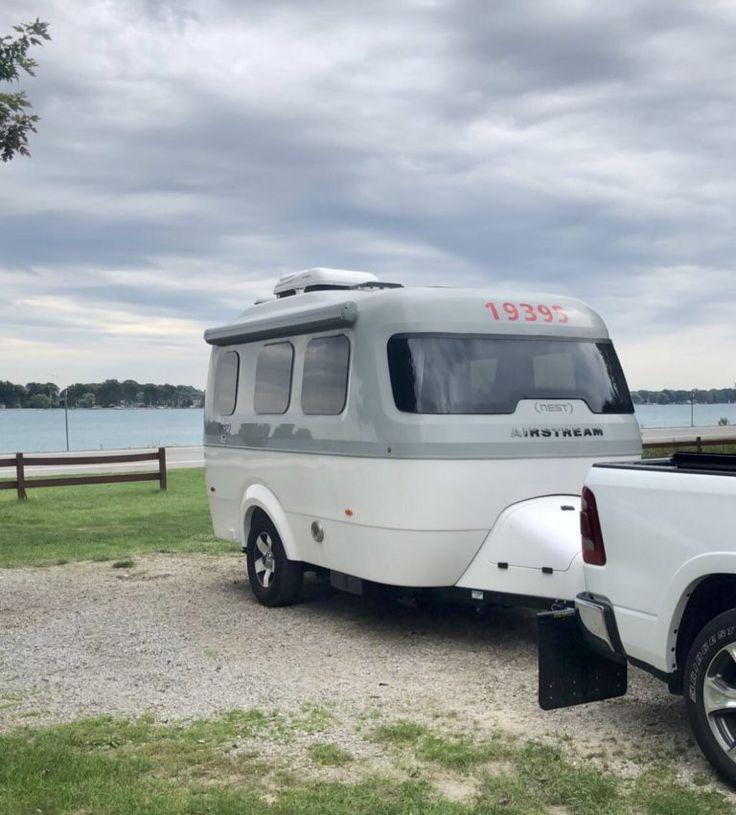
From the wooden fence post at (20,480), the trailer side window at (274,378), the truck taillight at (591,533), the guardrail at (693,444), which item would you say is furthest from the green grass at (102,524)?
the guardrail at (693,444)

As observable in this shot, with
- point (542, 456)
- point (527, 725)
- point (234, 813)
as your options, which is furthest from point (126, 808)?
point (542, 456)

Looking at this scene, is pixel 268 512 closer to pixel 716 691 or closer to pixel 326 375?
pixel 326 375

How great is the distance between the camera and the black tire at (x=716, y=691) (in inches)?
183

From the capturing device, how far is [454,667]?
7109mm

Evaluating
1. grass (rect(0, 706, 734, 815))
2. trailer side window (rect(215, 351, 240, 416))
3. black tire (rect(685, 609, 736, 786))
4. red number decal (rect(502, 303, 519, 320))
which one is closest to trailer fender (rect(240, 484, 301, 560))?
trailer side window (rect(215, 351, 240, 416))

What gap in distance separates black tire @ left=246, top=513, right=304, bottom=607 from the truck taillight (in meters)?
3.97

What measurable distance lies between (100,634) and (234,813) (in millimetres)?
4137

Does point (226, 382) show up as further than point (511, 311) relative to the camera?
Yes

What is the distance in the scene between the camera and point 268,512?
29.9ft

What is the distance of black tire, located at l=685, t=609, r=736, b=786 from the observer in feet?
15.3

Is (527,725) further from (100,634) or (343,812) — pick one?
(100,634)

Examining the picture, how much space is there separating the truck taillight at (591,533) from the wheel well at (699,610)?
53cm

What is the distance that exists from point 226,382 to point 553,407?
3.77 metres

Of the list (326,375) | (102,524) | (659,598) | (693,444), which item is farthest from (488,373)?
Answer: (693,444)
